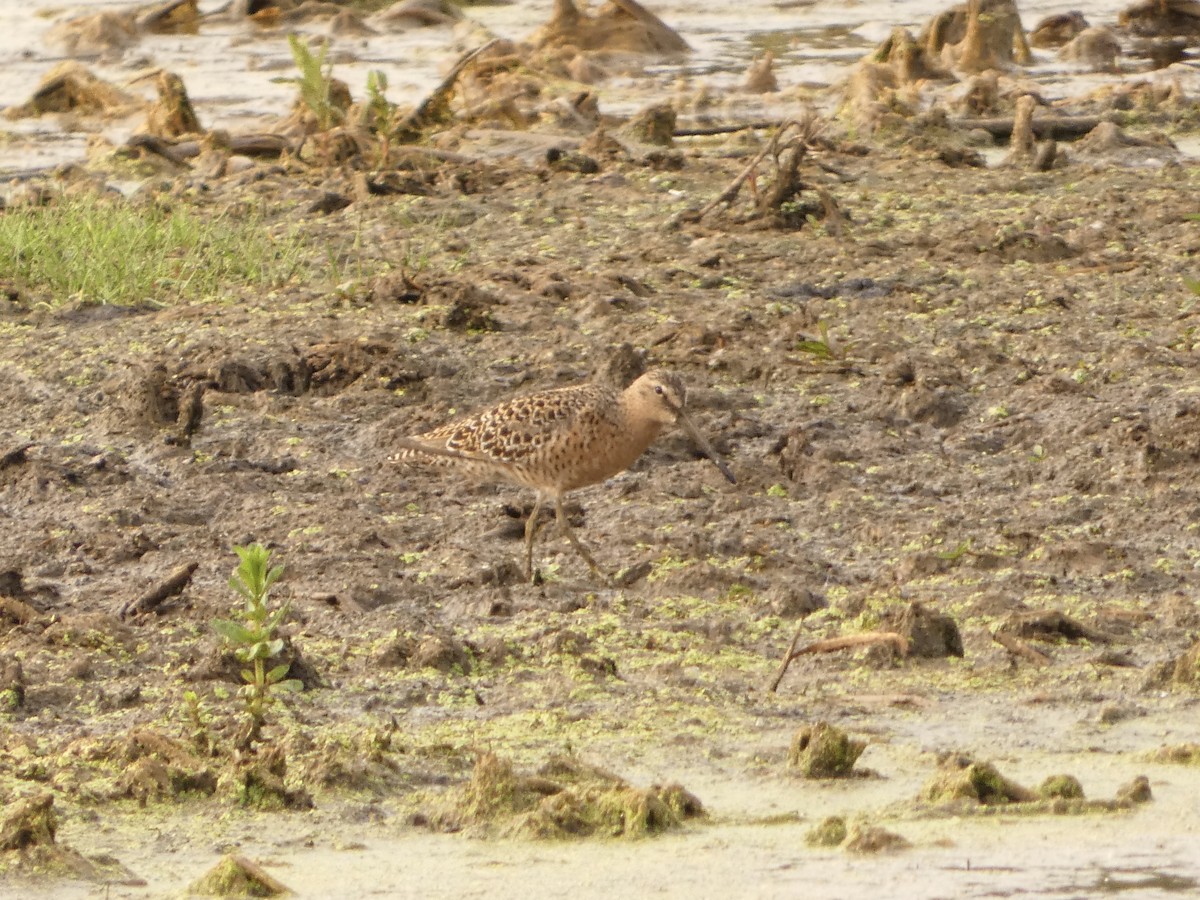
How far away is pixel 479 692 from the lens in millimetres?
5613

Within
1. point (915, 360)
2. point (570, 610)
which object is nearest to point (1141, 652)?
point (570, 610)

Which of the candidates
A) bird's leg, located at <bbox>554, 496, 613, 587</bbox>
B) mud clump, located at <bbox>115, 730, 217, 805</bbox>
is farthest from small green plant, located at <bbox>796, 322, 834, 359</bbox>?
mud clump, located at <bbox>115, 730, 217, 805</bbox>

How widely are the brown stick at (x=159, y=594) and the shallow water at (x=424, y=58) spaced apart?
824 centimetres

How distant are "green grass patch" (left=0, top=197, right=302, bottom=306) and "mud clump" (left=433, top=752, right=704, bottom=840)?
17.6 feet

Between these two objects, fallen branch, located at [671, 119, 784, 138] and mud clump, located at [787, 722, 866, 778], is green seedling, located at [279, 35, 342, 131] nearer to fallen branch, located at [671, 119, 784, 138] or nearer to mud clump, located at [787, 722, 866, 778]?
fallen branch, located at [671, 119, 784, 138]

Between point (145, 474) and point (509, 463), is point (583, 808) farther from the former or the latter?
point (145, 474)

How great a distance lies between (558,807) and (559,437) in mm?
2314

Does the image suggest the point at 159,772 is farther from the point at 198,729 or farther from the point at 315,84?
the point at 315,84

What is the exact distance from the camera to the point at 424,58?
712 inches

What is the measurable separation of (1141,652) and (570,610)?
1638mm

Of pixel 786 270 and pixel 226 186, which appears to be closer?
pixel 786 270

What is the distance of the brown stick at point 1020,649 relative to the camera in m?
5.73

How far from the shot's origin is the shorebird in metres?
Result: 6.81

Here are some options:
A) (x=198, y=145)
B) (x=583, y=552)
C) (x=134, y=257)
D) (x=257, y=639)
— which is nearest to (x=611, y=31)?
(x=198, y=145)
